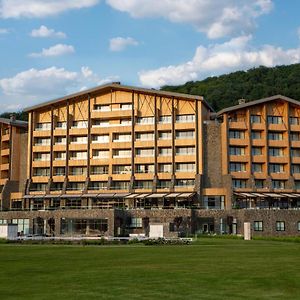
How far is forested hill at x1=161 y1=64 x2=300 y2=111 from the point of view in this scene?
14275 cm

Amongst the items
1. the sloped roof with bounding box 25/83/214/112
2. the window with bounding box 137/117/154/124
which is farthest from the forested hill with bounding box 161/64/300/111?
the window with bounding box 137/117/154/124

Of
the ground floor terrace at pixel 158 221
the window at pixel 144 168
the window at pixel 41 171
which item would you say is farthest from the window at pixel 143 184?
the window at pixel 41 171

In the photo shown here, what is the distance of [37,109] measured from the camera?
114 metres

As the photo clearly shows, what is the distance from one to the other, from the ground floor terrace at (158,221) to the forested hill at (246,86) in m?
54.1

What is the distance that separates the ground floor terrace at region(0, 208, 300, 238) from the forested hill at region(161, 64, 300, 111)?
2132 inches

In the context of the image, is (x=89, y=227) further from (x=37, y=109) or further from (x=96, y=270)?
(x=96, y=270)

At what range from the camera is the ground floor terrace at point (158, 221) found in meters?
88.5

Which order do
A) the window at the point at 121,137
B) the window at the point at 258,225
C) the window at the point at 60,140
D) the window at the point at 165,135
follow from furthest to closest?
the window at the point at 60,140
the window at the point at 121,137
the window at the point at 165,135
the window at the point at 258,225

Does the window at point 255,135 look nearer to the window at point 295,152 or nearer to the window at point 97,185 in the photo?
the window at point 295,152

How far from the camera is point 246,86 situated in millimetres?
148250

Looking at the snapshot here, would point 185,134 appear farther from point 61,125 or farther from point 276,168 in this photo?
point 61,125

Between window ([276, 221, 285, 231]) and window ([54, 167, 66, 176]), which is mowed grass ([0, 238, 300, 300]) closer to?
window ([276, 221, 285, 231])

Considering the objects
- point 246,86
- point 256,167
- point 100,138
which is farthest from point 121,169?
point 246,86

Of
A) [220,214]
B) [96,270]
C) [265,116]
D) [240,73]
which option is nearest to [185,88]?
[240,73]
